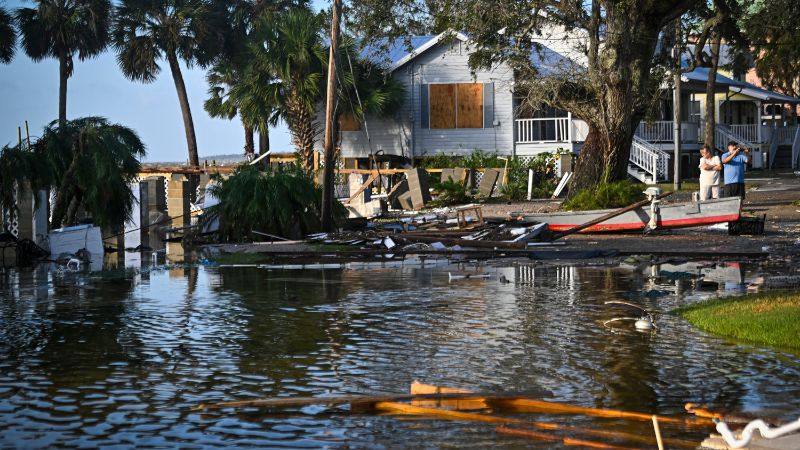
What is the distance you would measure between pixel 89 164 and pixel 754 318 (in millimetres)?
16490

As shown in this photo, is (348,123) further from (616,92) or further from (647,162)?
(616,92)

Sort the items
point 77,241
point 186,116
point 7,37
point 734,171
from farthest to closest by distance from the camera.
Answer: point 186,116
point 7,37
point 734,171
point 77,241

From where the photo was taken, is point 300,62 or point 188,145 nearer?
point 300,62

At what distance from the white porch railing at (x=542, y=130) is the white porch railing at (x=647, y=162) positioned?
2871 millimetres

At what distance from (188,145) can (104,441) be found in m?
58.1

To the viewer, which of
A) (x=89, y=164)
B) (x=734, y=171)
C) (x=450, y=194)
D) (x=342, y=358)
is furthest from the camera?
(x=450, y=194)

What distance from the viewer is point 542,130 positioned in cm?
5016

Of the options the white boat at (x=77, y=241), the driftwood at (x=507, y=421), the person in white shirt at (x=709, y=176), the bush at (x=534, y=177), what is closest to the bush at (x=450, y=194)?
the bush at (x=534, y=177)

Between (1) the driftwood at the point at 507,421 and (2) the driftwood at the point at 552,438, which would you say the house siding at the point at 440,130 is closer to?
(1) the driftwood at the point at 507,421

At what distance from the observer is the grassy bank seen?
37.2ft

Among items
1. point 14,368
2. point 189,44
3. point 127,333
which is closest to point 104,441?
point 14,368

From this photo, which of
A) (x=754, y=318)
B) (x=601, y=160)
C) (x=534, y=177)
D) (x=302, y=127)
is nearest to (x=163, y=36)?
(x=302, y=127)

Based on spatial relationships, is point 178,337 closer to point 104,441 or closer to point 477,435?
point 104,441

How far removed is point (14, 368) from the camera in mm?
10570
